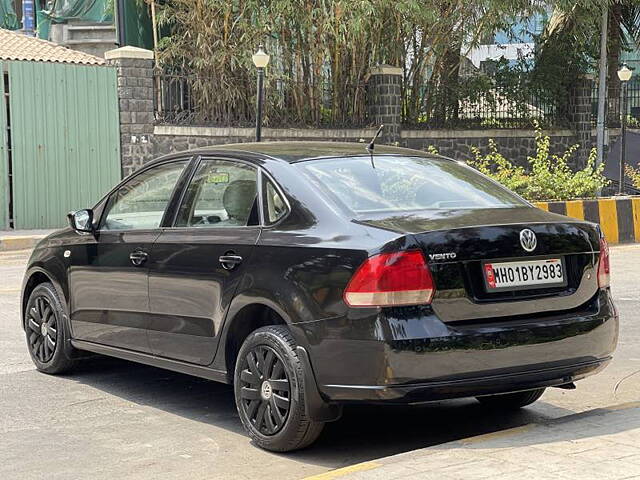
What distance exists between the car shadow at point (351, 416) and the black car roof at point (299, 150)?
1.49 meters

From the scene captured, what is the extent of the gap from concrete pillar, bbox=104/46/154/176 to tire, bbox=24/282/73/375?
1523cm

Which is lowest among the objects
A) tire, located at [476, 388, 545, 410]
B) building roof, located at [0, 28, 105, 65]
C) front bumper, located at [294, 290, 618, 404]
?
tire, located at [476, 388, 545, 410]

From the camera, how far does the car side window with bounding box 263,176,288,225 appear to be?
6012 mm

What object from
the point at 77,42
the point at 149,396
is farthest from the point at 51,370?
the point at 77,42

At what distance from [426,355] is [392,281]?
1.22 feet

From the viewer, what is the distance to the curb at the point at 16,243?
1959 centimetres

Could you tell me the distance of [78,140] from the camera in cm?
2256

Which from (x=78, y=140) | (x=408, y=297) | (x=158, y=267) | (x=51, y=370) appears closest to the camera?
(x=408, y=297)

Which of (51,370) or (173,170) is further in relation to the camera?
(51,370)

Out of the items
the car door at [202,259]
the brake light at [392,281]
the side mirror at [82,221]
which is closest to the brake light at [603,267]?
the brake light at [392,281]

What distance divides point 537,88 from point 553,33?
5.49 ft

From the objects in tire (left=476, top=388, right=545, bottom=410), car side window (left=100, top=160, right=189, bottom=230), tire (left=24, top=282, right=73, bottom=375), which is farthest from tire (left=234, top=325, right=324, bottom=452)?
tire (left=24, top=282, right=73, bottom=375)

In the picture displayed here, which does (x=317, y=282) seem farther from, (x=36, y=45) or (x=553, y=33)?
(x=553, y=33)

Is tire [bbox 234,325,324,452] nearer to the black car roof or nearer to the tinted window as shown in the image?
the tinted window
